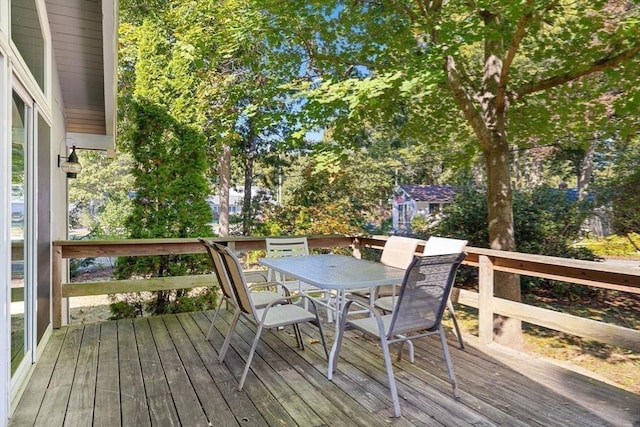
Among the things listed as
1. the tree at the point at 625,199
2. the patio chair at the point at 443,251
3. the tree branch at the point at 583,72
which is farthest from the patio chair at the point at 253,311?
the tree at the point at 625,199

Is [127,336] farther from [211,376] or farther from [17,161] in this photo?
[17,161]

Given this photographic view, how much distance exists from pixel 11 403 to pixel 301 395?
5.61 ft

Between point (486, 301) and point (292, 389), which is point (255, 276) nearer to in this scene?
point (292, 389)

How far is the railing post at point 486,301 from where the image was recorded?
11.8ft

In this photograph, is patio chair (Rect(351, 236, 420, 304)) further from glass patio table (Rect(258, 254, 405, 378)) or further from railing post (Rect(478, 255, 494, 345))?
railing post (Rect(478, 255, 494, 345))

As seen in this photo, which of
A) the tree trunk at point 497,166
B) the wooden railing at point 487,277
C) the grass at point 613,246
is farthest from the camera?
the grass at point 613,246

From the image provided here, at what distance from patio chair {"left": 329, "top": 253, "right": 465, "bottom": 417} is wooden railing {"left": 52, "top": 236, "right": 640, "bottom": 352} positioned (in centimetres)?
103

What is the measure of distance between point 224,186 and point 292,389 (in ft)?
30.4

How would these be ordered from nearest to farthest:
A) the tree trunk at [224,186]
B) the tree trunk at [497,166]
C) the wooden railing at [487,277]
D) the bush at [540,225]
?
the wooden railing at [487,277] → the tree trunk at [497,166] → the bush at [540,225] → the tree trunk at [224,186]

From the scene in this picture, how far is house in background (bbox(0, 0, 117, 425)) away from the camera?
2.21m

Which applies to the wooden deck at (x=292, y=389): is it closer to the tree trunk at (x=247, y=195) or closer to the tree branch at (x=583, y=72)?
the tree branch at (x=583, y=72)

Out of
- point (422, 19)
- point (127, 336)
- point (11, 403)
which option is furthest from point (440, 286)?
point (422, 19)

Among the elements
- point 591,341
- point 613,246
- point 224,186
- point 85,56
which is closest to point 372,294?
point 85,56

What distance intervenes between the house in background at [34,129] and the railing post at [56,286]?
14cm
